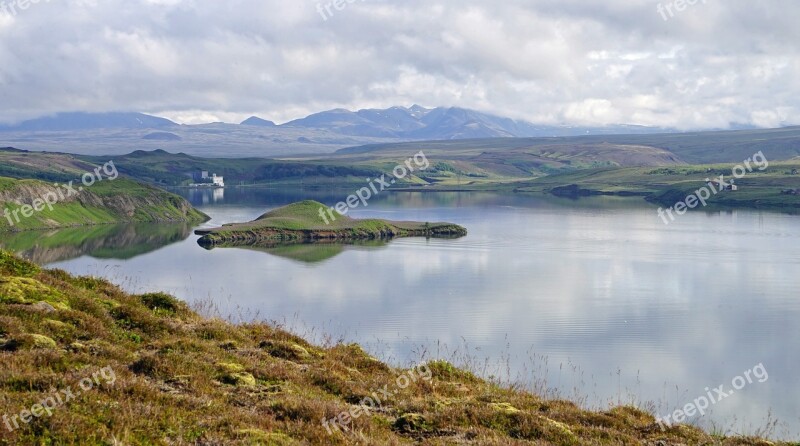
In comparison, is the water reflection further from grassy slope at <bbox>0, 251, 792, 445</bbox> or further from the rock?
the rock

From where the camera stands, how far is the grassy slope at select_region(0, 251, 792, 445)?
12.2 metres

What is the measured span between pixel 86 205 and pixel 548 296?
8550cm

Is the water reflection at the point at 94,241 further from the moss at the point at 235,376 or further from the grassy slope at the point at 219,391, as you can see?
the moss at the point at 235,376

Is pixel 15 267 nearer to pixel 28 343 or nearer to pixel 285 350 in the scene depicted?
pixel 28 343

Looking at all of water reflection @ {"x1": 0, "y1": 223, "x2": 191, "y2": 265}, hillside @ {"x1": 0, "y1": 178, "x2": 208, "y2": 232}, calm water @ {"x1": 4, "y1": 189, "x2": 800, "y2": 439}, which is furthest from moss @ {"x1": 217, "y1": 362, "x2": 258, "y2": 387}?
hillside @ {"x1": 0, "y1": 178, "x2": 208, "y2": 232}

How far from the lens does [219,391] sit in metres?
15.2

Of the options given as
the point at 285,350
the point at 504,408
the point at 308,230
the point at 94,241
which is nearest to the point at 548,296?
the point at 285,350

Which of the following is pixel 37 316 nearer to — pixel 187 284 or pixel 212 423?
pixel 212 423

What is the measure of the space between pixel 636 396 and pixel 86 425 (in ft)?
84.4

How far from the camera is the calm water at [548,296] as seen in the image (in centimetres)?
3688

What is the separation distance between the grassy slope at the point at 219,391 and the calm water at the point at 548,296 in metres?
7.47

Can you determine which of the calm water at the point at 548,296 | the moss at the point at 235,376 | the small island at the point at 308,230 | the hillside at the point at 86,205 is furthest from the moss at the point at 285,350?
the hillside at the point at 86,205

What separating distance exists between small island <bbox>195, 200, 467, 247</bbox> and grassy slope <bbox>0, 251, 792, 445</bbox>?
258 feet

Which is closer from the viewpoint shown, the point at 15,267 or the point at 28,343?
the point at 28,343
